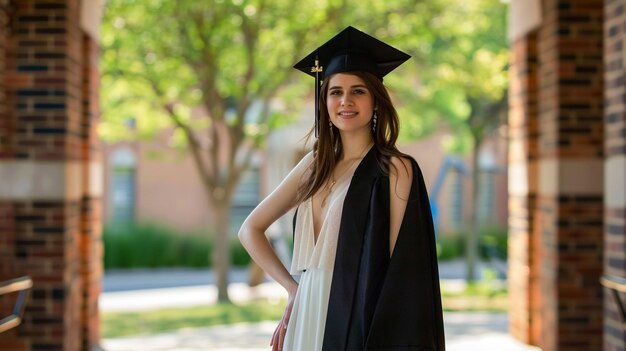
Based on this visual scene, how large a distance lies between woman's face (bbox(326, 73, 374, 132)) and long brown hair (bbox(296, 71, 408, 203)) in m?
0.02

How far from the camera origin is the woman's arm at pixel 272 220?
2.97 meters

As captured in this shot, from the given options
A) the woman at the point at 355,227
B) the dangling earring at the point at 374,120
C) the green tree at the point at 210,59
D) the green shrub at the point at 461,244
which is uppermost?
the green tree at the point at 210,59

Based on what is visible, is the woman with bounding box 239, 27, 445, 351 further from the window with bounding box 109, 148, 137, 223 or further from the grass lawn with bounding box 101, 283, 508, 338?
the window with bounding box 109, 148, 137, 223

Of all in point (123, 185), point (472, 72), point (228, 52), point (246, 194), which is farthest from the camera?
point (246, 194)

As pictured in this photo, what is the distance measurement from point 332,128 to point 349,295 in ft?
1.82

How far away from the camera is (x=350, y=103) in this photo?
2.86 meters

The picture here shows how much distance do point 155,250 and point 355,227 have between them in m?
18.1

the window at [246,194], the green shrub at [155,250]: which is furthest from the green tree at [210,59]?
the window at [246,194]

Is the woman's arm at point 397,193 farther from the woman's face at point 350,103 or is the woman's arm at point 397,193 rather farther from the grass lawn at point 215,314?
the grass lawn at point 215,314

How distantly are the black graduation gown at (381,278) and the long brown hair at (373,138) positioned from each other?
0.13 metres

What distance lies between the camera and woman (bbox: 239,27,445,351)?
2682 mm

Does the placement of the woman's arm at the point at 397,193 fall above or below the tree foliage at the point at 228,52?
below

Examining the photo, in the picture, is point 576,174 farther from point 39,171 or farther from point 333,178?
point 333,178

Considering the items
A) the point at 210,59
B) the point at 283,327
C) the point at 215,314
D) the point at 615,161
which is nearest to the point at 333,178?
the point at 283,327
